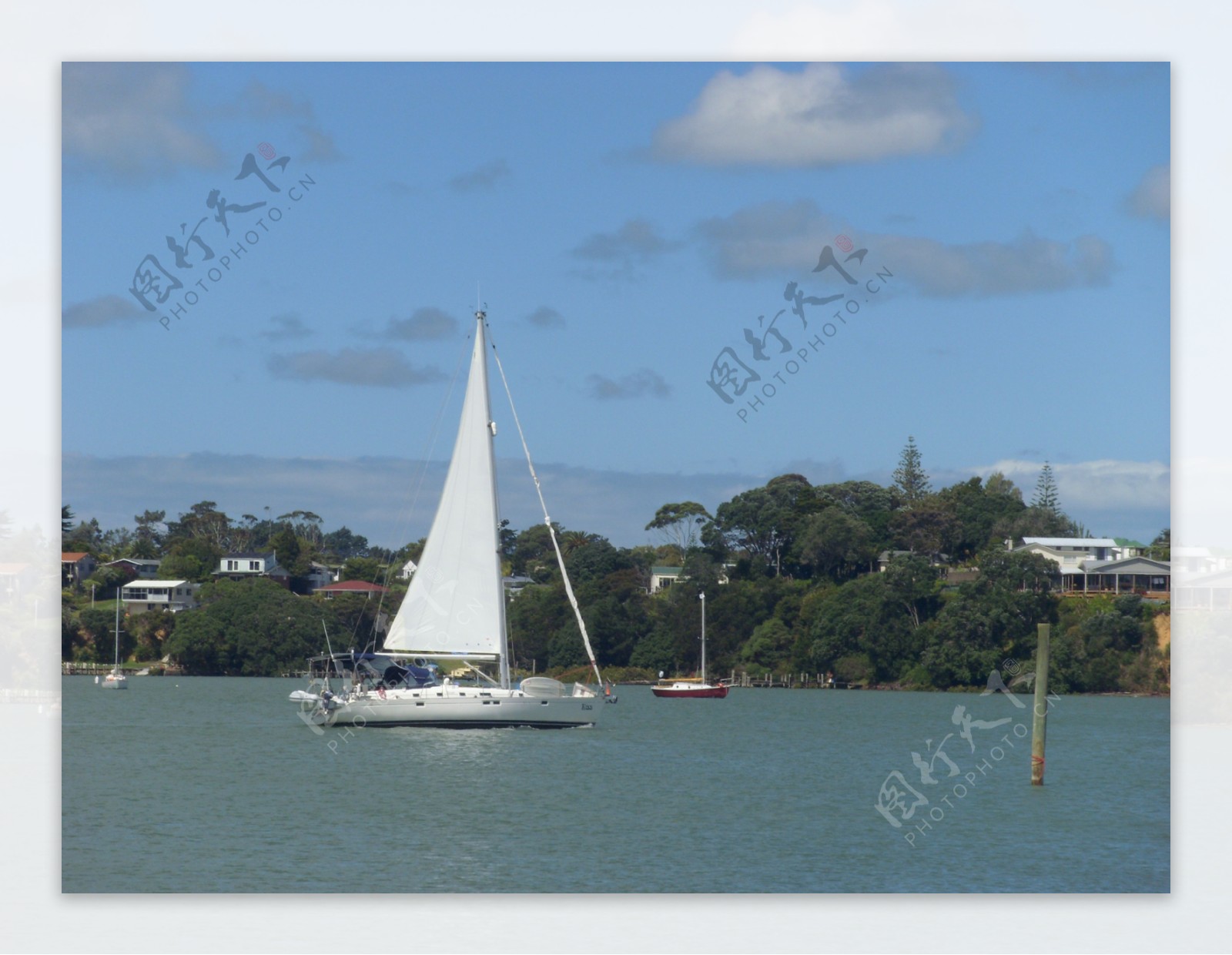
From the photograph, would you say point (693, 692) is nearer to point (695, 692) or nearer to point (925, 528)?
point (695, 692)

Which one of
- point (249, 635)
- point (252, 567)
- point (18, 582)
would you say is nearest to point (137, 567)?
point (252, 567)

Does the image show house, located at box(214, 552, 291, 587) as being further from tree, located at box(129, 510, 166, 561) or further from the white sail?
the white sail

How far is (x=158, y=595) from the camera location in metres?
77.0

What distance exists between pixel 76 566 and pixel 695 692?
94.4ft

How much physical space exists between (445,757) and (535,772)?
7.88 feet

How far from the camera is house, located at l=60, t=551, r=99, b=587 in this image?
66.6 meters

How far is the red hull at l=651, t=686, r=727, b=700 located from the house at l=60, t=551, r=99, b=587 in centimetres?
2462

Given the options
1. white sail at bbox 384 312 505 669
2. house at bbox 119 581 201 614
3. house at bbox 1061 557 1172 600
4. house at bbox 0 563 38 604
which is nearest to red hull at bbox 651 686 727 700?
house at bbox 1061 557 1172 600

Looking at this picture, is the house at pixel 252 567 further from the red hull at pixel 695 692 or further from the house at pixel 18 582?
the house at pixel 18 582

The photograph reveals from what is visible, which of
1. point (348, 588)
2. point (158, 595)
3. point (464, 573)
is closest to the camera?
point (464, 573)

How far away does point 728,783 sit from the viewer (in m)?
25.8

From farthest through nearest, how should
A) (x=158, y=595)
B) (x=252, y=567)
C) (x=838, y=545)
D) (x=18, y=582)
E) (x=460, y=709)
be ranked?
(x=252, y=567)
(x=158, y=595)
(x=838, y=545)
(x=18, y=582)
(x=460, y=709)

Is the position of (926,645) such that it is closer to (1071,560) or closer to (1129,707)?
(1071,560)

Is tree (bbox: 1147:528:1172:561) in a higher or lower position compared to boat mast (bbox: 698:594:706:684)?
higher
